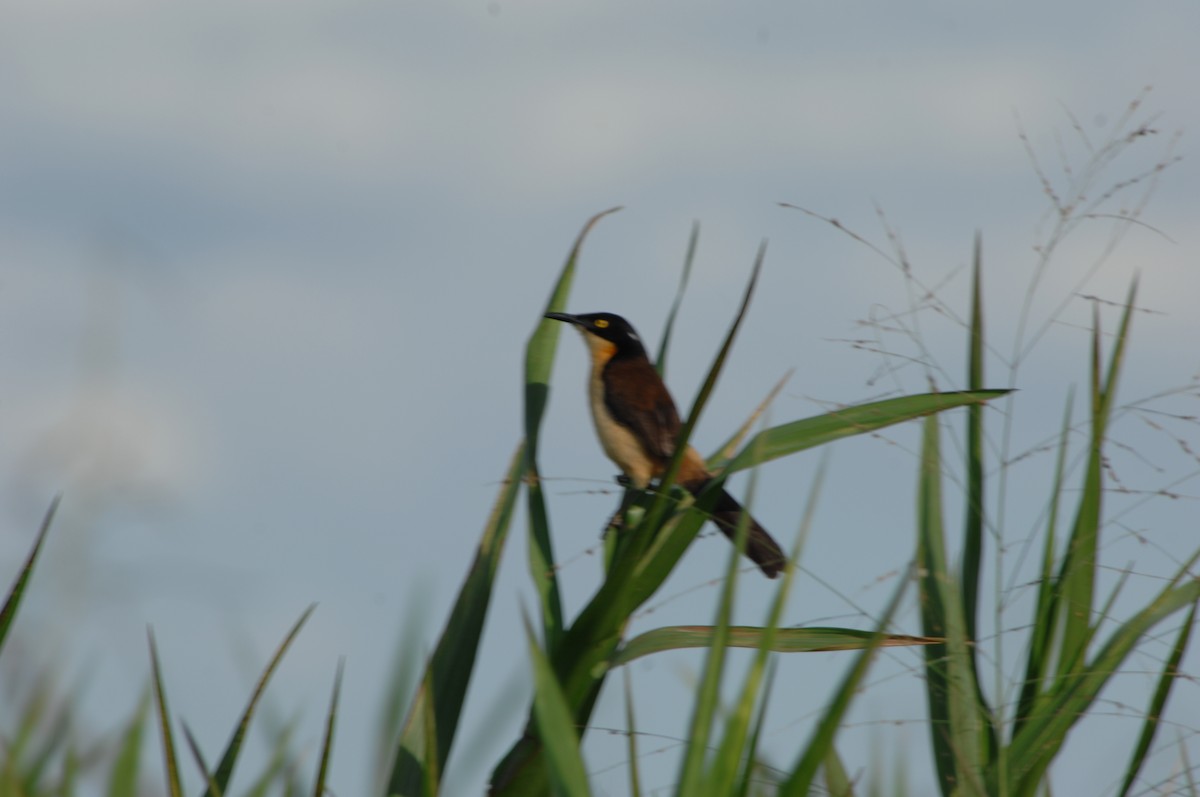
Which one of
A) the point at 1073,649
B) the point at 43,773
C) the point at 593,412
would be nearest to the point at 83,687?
the point at 43,773

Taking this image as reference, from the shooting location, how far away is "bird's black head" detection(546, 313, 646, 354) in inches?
181

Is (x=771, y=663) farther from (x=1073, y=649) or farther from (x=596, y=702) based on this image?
(x=1073, y=649)

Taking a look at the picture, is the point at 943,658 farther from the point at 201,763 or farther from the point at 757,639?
the point at 201,763

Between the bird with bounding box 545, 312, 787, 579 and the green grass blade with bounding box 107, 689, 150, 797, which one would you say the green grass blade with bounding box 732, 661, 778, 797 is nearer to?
the green grass blade with bounding box 107, 689, 150, 797

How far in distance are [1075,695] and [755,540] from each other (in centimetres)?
104

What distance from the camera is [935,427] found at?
223 cm

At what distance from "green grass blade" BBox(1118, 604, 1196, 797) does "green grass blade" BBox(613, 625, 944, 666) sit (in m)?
0.48

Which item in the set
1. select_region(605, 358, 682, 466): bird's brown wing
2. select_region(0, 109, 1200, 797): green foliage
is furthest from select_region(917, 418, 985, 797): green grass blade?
select_region(605, 358, 682, 466): bird's brown wing

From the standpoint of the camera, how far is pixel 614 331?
4.60 m

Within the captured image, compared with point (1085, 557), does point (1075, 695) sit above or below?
below

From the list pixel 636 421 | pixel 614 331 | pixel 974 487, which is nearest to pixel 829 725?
pixel 974 487

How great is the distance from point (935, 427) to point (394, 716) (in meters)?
1.01

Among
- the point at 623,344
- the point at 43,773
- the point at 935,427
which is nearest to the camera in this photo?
the point at 43,773

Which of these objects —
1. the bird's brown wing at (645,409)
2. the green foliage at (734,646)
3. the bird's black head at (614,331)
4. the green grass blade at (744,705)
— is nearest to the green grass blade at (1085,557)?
the green foliage at (734,646)
